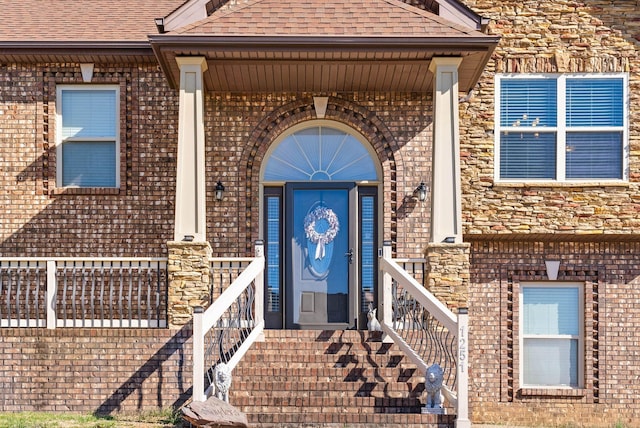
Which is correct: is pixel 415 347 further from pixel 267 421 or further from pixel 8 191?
pixel 8 191

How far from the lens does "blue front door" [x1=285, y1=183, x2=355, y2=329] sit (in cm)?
1608

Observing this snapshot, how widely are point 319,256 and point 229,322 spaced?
3250 mm

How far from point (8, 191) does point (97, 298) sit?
8.03 feet

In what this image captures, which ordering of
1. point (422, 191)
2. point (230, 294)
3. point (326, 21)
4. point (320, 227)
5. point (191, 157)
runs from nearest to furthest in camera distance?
point (230, 294), point (191, 157), point (326, 21), point (422, 191), point (320, 227)

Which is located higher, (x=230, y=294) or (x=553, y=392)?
(x=230, y=294)

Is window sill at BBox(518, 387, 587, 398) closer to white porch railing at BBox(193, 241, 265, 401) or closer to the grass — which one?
white porch railing at BBox(193, 241, 265, 401)

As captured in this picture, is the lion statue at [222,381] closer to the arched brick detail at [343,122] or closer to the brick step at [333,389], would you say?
the brick step at [333,389]

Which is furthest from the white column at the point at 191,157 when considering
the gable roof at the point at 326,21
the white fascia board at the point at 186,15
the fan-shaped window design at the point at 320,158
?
the fan-shaped window design at the point at 320,158

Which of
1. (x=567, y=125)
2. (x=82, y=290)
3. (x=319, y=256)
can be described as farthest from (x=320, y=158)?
(x=82, y=290)

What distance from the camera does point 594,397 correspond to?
1591 cm

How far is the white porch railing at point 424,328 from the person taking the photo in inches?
468

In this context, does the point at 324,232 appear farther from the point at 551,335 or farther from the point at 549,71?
the point at 549,71

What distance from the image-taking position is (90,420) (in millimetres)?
12906

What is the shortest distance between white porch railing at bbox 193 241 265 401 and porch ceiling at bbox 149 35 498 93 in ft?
8.40
